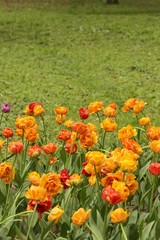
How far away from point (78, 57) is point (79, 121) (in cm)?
435

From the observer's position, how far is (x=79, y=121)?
6.86m

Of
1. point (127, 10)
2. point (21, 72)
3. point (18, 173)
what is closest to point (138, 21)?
point (127, 10)

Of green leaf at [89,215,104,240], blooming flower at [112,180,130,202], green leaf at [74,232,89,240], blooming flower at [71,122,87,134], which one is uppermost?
blooming flower at [71,122,87,134]

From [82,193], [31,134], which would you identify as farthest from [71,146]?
[82,193]

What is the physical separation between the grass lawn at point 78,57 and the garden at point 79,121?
19 millimetres

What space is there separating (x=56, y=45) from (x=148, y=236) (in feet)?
31.5

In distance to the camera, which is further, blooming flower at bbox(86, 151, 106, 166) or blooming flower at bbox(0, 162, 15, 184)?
blooming flower at bbox(0, 162, 15, 184)

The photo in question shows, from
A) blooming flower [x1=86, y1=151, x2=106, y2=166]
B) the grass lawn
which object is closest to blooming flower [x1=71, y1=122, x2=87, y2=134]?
blooming flower [x1=86, y1=151, x2=106, y2=166]

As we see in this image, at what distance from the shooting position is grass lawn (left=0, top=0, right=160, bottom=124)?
819 centimetres

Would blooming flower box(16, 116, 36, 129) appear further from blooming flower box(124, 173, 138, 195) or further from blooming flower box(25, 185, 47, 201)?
blooming flower box(25, 185, 47, 201)

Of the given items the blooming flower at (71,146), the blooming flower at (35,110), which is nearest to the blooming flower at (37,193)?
the blooming flower at (71,146)

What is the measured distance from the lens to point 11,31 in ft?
46.8

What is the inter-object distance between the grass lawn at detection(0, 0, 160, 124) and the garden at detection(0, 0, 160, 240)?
19 millimetres

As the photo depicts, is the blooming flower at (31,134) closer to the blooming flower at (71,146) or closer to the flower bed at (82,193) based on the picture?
the flower bed at (82,193)
